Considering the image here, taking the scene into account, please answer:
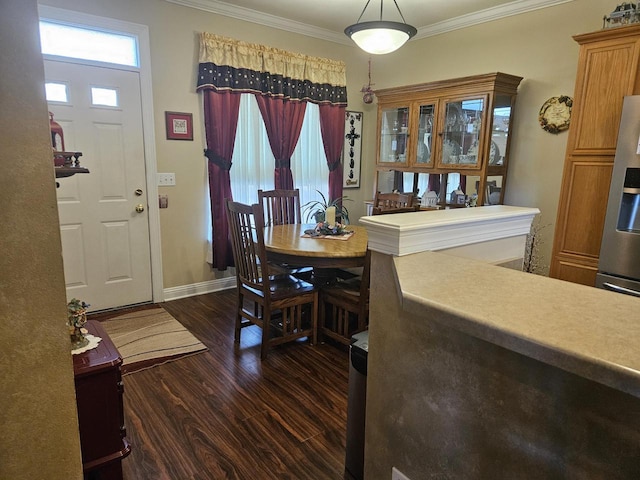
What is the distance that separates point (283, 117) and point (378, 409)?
3.54 meters

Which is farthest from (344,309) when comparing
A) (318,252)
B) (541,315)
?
(541,315)

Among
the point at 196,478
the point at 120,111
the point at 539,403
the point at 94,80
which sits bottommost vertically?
the point at 196,478

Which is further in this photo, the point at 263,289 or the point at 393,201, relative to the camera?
the point at 393,201

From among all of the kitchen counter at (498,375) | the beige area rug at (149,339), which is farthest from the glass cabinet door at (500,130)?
the beige area rug at (149,339)

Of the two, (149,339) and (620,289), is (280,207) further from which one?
(620,289)

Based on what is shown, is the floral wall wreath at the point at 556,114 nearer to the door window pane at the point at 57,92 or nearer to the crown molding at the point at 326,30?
the crown molding at the point at 326,30

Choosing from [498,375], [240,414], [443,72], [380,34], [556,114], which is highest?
[443,72]

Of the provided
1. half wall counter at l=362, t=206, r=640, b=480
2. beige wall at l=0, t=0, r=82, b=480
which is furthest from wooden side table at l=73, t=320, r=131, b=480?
half wall counter at l=362, t=206, r=640, b=480

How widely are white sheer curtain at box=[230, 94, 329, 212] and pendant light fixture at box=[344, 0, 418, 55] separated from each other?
5.33ft

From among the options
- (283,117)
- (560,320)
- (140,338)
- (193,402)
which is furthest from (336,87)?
(560,320)

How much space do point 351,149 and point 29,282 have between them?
446 cm

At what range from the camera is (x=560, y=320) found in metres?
0.78

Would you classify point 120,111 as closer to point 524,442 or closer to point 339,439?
point 339,439

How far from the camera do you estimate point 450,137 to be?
12.8 feet
